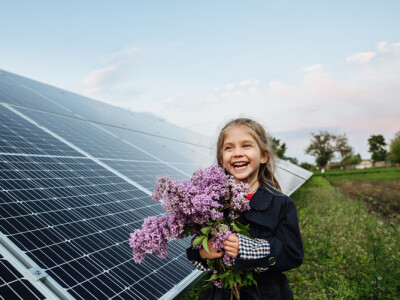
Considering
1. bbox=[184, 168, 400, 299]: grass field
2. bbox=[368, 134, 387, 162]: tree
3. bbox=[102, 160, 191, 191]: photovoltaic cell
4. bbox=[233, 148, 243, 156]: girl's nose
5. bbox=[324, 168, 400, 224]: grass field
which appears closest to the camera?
bbox=[233, 148, 243, 156]: girl's nose

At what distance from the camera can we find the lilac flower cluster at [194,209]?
1.99 meters

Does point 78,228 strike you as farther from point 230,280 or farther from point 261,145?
point 261,145

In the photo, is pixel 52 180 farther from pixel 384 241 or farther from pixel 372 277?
pixel 384 241

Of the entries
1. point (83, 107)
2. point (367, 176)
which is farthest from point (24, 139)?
point (367, 176)

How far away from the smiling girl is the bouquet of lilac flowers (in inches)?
5.0

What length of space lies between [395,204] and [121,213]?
60.5 feet

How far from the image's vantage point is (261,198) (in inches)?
102

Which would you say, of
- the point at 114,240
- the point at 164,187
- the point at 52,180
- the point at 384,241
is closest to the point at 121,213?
the point at 114,240

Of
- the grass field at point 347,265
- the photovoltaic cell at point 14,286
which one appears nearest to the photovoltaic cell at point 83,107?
the photovoltaic cell at point 14,286

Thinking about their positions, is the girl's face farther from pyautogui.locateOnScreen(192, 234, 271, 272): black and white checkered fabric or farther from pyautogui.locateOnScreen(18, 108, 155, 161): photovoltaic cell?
pyautogui.locateOnScreen(18, 108, 155, 161): photovoltaic cell

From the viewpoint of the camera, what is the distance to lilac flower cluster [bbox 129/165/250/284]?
199cm

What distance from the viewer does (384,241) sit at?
750cm

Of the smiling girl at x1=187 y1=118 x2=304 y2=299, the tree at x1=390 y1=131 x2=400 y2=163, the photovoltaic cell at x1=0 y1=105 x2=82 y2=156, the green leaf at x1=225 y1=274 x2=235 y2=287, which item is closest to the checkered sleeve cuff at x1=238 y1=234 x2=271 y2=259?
the smiling girl at x1=187 y1=118 x2=304 y2=299

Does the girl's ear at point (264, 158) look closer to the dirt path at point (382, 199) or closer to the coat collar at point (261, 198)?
the coat collar at point (261, 198)
